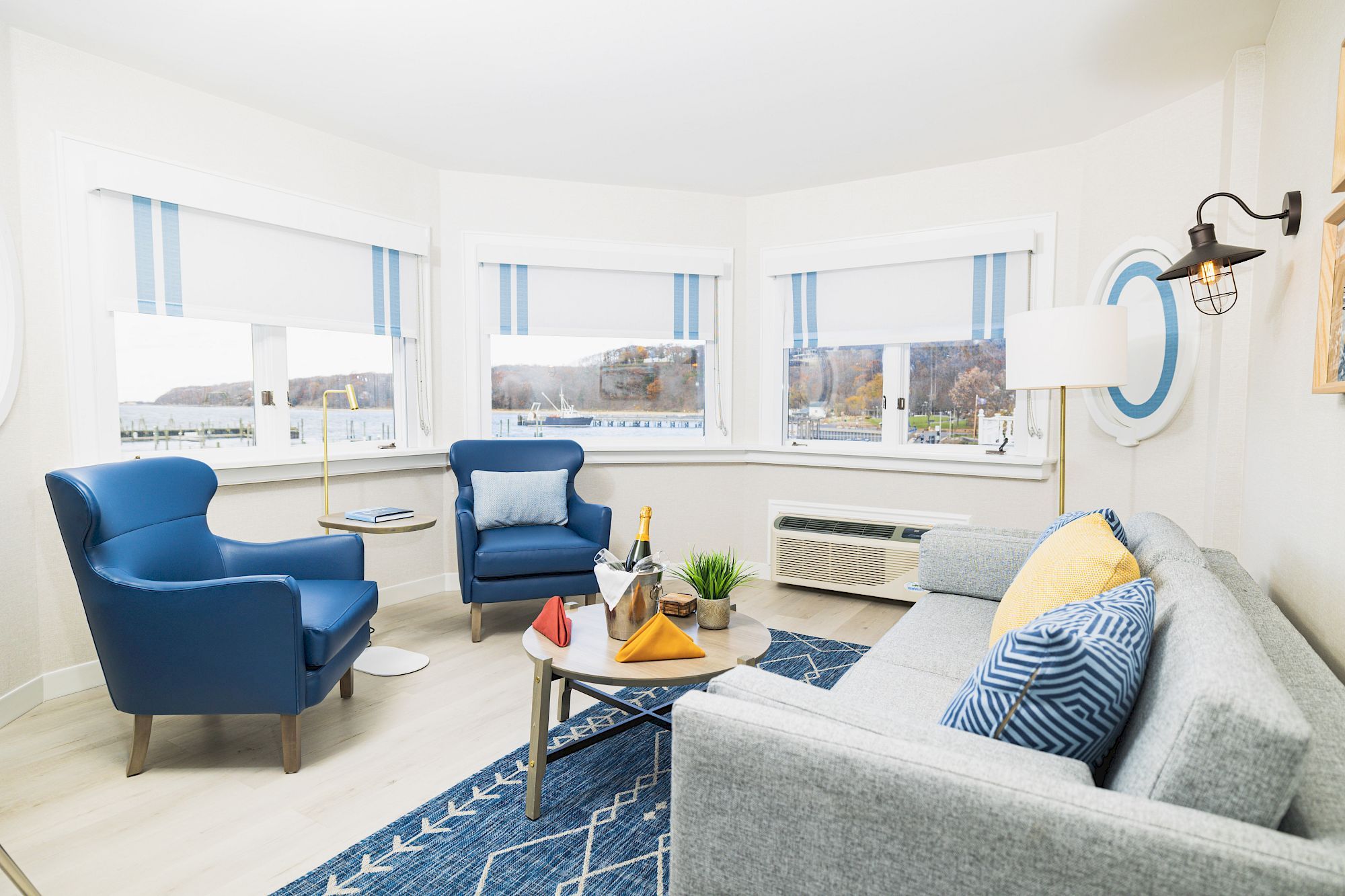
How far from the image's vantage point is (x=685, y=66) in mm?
2938

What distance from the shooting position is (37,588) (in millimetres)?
2775

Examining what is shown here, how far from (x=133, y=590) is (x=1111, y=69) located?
3.98 m

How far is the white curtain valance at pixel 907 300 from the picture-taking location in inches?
156

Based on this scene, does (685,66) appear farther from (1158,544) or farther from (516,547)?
(1158,544)

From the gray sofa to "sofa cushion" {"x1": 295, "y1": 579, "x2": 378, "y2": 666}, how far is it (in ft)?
5.12

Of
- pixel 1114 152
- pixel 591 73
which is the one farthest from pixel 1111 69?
pixel 591 73

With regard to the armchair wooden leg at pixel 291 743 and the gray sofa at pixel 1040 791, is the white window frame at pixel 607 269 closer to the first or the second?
the armchair wooden leg at pixel 291 743

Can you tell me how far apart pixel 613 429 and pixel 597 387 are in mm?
288

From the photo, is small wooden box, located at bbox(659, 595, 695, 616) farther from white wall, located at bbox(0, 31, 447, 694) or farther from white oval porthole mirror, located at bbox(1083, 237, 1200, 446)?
white oval porthole mirror, located at bbox(1083, 237, 1200, 446)

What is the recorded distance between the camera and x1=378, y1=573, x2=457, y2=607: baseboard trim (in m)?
4.03

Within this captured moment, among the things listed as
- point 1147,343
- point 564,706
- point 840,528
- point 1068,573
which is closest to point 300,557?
point 564,706

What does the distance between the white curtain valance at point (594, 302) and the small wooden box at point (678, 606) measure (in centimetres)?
243

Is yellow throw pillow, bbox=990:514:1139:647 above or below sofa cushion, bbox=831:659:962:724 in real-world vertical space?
above

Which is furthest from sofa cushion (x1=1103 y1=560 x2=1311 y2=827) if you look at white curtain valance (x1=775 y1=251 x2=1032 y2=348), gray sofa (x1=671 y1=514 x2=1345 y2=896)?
white curtain valance (x1=775 y1=251 x2=1032 y2=348)
